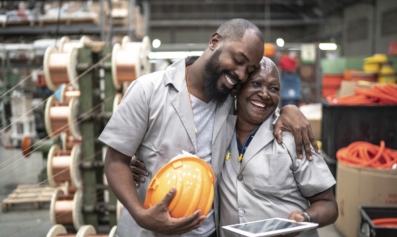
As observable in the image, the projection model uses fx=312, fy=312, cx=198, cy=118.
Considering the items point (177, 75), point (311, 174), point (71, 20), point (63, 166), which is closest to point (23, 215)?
point (63, 166)

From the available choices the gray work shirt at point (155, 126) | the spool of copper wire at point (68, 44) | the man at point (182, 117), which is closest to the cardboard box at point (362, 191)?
the man at point (182, 117)

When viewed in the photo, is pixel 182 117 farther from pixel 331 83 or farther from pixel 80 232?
pixel 331 83

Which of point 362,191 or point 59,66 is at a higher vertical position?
point 59,66

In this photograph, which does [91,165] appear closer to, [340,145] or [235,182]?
[235,182]

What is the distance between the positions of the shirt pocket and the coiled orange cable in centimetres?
253

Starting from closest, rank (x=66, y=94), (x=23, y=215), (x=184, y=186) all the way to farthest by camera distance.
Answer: (x=184, y=186) < (x=23, y=215) < (x=66, y=94)

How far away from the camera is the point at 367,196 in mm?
3445

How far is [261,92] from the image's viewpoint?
194 cm

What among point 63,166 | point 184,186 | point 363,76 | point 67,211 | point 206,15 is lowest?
point 67,211

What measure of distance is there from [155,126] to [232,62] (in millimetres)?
585

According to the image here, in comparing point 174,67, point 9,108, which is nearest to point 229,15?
point 9,108

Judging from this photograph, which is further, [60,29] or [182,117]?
[60,29]

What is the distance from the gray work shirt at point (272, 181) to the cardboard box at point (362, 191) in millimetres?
1846

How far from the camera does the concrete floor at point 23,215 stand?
3.64 metres
